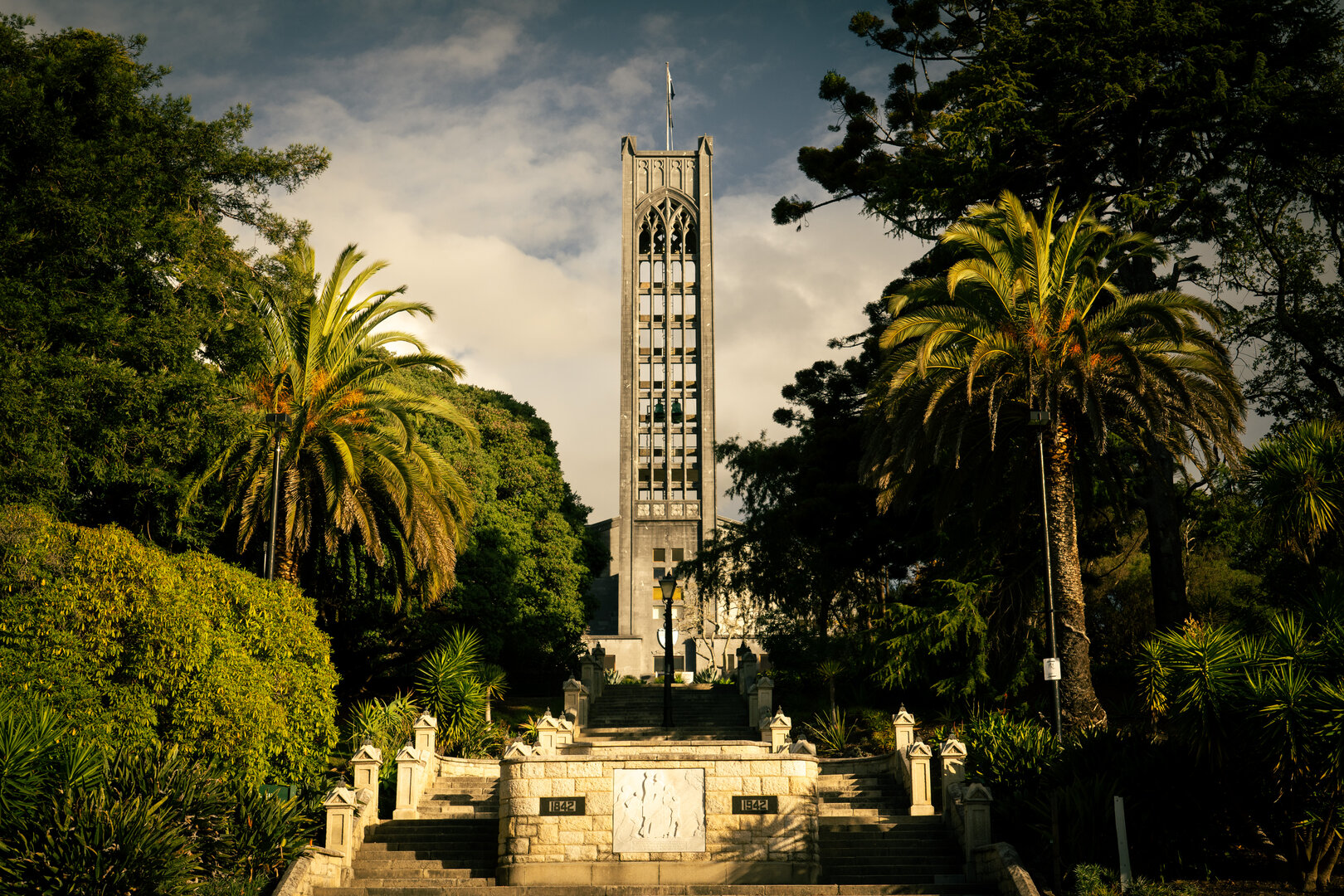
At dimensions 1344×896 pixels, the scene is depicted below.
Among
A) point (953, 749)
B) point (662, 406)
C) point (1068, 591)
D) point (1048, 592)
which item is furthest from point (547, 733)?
point (662, 406)

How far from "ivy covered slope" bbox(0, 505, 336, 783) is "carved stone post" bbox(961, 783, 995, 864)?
36.0 feet

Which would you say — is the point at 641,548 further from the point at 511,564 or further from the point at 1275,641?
the point at 1275,641

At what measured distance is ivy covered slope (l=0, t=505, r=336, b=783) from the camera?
52.1 ft

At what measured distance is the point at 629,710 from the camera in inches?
1207

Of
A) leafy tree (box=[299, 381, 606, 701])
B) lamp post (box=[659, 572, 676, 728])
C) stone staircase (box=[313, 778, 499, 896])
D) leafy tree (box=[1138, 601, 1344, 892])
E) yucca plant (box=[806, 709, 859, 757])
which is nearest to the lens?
leafy tree (box=[1138, 601, 1344, 892])

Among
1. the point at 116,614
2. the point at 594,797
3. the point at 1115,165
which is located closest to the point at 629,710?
the point at 594,797

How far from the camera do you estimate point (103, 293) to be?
2144 cm

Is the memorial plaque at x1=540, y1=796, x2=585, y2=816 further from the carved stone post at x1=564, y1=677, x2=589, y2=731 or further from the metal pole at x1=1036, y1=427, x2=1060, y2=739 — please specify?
the carved stone post at x1=564, y1=677, x2=589, y2=731

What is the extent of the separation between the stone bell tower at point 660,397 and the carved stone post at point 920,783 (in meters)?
37.2

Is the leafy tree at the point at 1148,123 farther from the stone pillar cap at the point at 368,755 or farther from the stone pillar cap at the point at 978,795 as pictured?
the stone pillar cap at the point at 368,755

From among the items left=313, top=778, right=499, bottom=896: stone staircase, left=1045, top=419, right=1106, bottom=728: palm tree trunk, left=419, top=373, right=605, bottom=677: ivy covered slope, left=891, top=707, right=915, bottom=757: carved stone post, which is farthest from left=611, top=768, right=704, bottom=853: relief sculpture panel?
left=419, top=373, right=605, bottom=677: ivy covered slope

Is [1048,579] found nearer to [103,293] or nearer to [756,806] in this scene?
[756,806]

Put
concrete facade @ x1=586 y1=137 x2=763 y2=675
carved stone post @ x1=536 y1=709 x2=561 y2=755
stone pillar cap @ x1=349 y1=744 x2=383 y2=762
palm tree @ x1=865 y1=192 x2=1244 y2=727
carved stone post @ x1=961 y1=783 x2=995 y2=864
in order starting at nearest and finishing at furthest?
carved stone post @ x1=961 y1=783 x2=995 y2=864 < stone pillar cap @ x1=349 y1=744 x2=383 y2=762 < palm tree @ x1=865 y1=192 x2=1244 y2=727 < carved stone post @ x1=536 y1=709 x2=561 y2=755 < concrete facade @ x1=586 y1=137 x2=763 y2=675

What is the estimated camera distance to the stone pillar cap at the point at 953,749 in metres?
18.3
